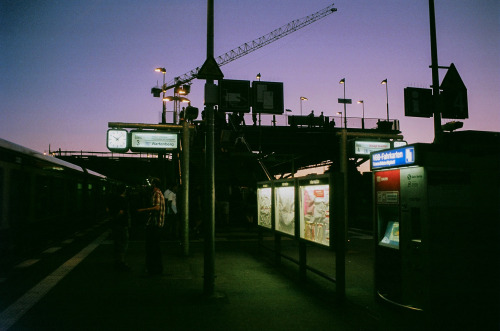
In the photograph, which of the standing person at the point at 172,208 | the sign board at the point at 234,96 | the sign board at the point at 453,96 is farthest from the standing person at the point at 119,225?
the sign board at the point at 453,96

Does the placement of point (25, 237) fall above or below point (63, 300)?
above

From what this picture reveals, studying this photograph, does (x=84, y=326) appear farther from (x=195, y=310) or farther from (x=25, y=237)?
(x=25, y=237)

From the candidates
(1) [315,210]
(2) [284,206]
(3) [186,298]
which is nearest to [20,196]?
(3) [186,298]

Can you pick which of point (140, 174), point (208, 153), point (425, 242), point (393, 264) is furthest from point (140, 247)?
point (140, 174)

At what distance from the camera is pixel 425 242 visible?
15.0 feet

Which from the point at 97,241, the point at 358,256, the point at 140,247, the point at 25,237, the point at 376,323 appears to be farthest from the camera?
the point at 97,241

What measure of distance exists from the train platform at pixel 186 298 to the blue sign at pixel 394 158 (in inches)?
79.0

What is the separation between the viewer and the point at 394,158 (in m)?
5.09

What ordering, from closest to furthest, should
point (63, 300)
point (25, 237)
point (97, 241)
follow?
point (63, 300) < point (25, 237) < point (97, 241)

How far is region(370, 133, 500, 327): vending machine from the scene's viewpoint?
171 inches

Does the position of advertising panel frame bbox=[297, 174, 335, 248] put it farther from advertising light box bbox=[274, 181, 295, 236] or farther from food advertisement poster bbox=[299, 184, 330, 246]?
advertising light box bbox=[274, 181, 295, 236]

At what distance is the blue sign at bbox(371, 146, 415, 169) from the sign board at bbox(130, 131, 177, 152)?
6.15m

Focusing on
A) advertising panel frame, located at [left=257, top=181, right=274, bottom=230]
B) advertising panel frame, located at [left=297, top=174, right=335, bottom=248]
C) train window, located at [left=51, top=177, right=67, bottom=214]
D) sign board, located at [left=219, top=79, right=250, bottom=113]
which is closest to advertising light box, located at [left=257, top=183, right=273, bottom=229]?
advertising panel frame, located at [left=257, top=181, right=274, bottom=230]

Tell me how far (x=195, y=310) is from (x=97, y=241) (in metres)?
8.86
